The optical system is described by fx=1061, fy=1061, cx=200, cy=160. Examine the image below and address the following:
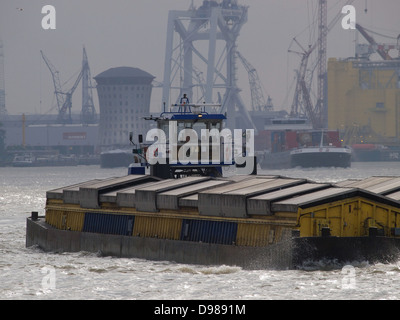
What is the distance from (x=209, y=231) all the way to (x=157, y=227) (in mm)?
3007

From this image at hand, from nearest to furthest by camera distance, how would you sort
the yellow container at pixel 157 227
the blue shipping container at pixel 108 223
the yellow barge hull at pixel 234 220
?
the yellow barge hull at pixel 234 220
the yellow container at pixel 157 227
the blue shipping container at pixel 108 223

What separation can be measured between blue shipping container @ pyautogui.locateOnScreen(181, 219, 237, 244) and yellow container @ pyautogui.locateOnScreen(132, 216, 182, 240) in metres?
0.45

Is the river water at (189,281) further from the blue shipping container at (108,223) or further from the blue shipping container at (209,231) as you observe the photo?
the blue shipping container at (108,223)

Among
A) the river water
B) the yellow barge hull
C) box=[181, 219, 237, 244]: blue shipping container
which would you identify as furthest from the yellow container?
the river water

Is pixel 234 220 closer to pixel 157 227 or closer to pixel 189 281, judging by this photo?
pixel 189 281

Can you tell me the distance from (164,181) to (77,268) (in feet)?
20.7

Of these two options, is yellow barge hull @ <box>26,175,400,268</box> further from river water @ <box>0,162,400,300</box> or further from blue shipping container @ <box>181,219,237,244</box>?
river water @ <box>0,162,400,300</box>

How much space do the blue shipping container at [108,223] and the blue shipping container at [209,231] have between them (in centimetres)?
349

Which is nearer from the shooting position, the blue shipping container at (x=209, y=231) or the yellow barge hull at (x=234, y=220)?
the yellow barge hull at (x=234, y=220)

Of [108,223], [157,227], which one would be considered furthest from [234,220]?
[108,223]

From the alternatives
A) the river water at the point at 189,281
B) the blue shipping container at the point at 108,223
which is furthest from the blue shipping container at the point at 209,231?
the blue shipping container at the point at 108,223

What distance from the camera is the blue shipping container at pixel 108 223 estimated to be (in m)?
40.4
